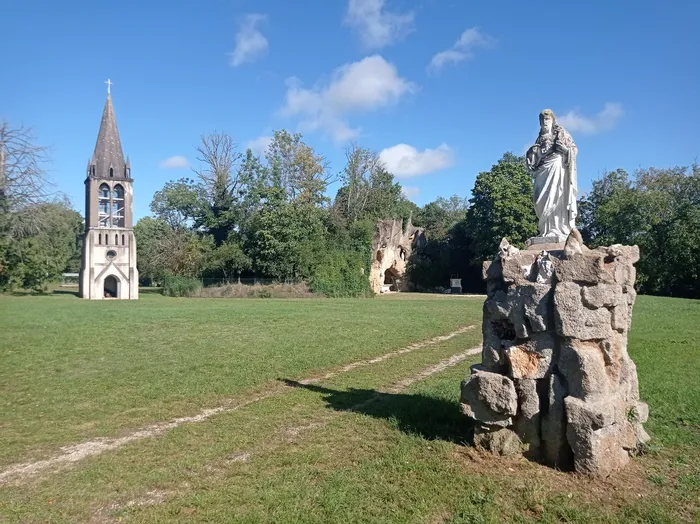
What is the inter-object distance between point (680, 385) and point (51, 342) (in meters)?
16.2

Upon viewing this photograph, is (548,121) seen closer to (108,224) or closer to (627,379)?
(627,379)

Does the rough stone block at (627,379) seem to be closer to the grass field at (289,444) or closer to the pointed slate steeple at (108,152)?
the grass field at (289,444)

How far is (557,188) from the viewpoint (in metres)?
7.43

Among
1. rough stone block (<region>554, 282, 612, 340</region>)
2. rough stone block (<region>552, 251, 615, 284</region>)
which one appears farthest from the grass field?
rough stone block (<region>552, 251, 615, 284</region>)

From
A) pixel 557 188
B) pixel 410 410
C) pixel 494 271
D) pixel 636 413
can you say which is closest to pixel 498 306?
pixel 494 271

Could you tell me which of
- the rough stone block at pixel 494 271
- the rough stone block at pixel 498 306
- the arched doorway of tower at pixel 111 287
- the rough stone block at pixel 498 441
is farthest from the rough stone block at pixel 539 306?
the arched doorway of tower at pixel 111 287

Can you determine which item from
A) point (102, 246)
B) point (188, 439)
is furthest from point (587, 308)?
point (102, 246)

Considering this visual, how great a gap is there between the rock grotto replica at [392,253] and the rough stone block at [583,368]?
135 feet

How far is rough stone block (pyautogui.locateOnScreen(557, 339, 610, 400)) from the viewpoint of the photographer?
17.4ft

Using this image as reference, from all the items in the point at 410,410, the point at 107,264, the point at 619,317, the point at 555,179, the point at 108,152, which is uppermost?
the point at 108,152

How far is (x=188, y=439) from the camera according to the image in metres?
6.87

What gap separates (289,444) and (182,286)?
40.2 metres

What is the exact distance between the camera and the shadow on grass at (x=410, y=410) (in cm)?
677

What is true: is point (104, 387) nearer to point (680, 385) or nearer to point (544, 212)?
point (544, 212)
